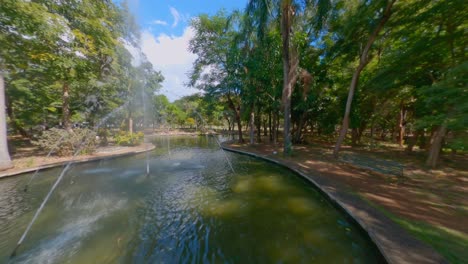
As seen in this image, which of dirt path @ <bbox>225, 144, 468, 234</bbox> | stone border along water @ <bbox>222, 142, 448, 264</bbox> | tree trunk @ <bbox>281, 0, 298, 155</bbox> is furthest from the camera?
tree trunk @ <bbox>281, 0, 298, 155</bbox>

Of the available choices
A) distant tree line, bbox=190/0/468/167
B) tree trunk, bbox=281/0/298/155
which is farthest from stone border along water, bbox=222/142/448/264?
tree trunk, bbox=281/0/298/155

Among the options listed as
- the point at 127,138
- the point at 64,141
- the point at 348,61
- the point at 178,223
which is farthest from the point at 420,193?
the point at 127,138

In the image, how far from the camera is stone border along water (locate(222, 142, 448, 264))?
2.91 metres

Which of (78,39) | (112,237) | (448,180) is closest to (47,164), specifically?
(78,39)

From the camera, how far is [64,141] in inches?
426

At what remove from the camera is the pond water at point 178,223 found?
352 centimetres

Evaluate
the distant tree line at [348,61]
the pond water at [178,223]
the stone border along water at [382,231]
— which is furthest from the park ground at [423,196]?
the distant tree line at [348,61]

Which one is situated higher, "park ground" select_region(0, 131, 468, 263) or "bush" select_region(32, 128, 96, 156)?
"bush" select_region(32, 128, 96, 156)

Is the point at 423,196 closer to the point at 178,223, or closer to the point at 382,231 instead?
the point at 382,231

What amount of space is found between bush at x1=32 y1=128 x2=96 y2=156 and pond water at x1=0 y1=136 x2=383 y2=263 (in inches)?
125

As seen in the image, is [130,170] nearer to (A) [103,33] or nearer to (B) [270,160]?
(B) [270,160]

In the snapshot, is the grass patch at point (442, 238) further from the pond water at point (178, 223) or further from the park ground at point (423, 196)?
the pond water at point (178, 223)

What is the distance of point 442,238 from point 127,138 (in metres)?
21.0

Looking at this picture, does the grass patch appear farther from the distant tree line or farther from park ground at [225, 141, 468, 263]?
the distant tree line
